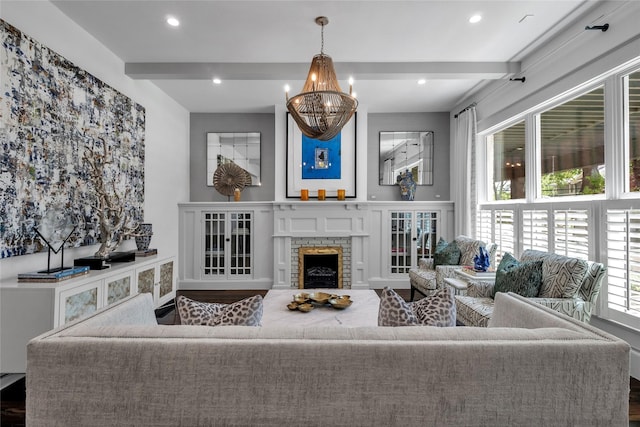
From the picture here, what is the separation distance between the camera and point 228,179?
529 centimetres

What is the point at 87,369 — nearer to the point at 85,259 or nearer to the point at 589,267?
the point at 85,259

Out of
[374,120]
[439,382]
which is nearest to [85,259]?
[439,382]

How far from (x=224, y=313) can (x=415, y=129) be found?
4.88 m

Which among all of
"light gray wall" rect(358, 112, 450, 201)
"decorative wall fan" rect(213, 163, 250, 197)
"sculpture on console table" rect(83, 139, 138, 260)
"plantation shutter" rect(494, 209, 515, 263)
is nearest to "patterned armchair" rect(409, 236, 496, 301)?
"plantation shutter" rect(494, 209, 515, 263)

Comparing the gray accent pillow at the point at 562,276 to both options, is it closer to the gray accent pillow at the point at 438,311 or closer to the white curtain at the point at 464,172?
the gray accent pillow at the point at 438,311

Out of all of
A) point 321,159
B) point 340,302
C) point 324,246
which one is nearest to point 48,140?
point 340,302

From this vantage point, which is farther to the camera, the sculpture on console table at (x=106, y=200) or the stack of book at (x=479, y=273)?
the stack of book at (x=479, y=273)

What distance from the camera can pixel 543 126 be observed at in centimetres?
347

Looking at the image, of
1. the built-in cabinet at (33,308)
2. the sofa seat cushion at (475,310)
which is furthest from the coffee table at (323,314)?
the built-in cabinet at (33,308)

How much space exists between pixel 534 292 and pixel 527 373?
1972 mm

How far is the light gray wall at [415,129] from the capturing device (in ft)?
18.0

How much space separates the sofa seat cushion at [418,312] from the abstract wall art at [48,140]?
102 inches

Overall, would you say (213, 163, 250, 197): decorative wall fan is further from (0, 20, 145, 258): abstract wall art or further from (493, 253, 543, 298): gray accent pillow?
(493, 253, 543, 298): gray accent pillow

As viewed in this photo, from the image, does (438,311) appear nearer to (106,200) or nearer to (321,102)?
(321,102)
